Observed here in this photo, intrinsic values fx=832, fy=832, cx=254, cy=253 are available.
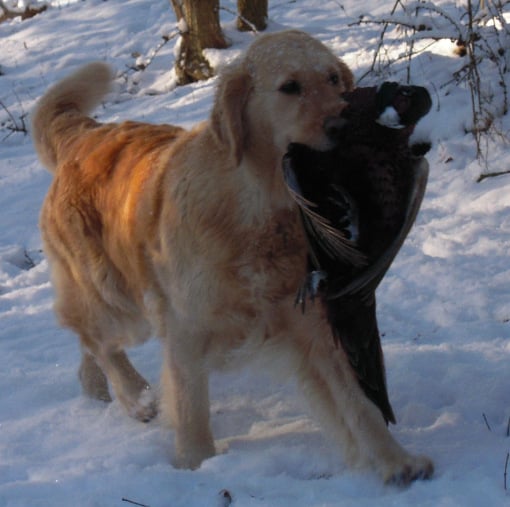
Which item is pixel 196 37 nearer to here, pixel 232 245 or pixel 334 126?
pixel 232 245

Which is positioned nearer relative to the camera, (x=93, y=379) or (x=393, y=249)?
(x=393, y=249)

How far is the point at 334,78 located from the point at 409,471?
1369 millimetres

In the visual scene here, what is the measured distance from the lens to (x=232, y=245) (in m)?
3.00

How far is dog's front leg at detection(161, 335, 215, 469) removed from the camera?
3285mm

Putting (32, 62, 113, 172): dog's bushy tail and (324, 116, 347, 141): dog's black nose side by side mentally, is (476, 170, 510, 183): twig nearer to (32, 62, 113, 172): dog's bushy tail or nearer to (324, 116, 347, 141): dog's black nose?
(32, 62, 113, 172): dog's bushy tail

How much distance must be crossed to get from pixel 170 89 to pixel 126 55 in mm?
1569

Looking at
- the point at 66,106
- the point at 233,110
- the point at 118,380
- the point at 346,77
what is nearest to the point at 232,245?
the point at 233,110

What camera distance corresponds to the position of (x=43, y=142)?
15.1 ft

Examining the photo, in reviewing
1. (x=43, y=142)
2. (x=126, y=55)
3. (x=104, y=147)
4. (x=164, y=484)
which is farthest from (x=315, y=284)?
(x=126, y=55)

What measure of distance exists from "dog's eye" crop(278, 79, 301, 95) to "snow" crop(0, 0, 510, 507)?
0.45 m

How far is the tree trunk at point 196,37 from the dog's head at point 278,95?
5660 millimetres

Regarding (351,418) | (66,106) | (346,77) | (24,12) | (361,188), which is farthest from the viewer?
(24,12)

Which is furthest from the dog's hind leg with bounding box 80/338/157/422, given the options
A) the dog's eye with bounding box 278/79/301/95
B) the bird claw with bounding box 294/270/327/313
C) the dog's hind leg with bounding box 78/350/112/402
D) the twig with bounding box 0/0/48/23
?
the twig with bounding box 0/0/48/23

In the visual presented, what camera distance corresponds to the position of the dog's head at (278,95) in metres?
2.71
